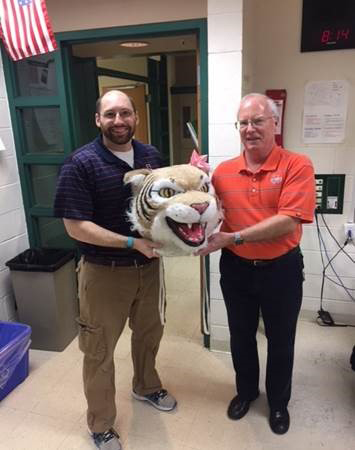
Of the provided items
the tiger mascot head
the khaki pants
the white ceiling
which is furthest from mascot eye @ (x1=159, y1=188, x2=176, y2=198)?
the white ceiling

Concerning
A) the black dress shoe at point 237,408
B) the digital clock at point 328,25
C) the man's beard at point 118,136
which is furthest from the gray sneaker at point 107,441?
Result: the digital clock at point 328,25

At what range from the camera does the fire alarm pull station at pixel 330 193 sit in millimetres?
2445

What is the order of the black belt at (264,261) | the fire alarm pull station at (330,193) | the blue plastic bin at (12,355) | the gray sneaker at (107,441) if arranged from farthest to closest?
the fire alarm pull station at (330,193) → the blue plastic bin at (12,355) → the gray sneaker at (107,441) → the black belt at (264,261)

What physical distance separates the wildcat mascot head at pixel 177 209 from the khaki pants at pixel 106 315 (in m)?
0.39

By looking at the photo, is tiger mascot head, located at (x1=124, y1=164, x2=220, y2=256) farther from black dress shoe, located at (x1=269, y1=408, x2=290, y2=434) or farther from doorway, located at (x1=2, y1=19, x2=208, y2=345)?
black dress shoe, located at (x1=269, y1=408, x2=290, y2=434)

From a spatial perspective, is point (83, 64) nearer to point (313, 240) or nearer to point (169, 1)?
point (169, 1)

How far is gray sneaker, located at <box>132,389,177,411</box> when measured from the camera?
77.0 inches

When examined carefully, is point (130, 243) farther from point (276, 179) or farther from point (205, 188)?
point (276, 179)

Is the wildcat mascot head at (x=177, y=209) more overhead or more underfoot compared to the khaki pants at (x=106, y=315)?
more overhead

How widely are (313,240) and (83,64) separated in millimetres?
2172

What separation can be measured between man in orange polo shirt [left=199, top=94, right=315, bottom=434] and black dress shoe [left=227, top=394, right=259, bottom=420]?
13cm

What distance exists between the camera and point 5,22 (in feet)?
5.91

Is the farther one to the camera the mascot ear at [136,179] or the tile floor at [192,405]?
the tile floor at [192,405]

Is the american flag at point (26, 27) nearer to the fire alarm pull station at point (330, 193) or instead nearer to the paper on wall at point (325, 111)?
the paper on wall at point (325, 111)
